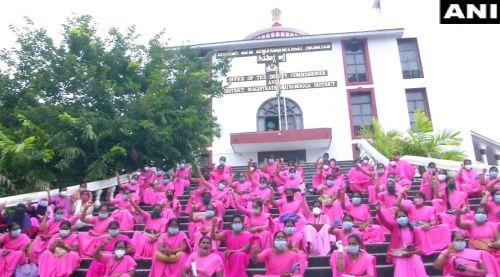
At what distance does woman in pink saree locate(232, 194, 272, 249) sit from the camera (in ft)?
22.1

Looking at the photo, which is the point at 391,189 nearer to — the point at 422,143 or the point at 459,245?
the point at 459,245

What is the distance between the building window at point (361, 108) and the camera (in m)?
21.2

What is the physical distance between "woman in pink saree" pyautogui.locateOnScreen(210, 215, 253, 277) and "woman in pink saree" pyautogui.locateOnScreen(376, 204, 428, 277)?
88.5 inches

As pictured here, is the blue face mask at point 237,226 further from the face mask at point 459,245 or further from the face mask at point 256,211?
the face mask at point 459,245

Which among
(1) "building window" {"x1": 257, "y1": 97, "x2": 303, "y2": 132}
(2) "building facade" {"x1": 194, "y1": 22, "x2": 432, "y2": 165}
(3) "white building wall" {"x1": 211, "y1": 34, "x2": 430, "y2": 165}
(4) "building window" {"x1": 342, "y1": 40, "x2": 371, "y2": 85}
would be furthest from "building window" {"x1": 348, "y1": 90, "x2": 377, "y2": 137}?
(1) "building window" {"x1": 257, "y1": 97, "x2": 303, "y2": 132}

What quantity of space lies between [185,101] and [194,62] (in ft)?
6.77

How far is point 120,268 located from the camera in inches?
234

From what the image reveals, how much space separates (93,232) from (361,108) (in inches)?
683

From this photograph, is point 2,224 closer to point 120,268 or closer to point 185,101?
point 120,268

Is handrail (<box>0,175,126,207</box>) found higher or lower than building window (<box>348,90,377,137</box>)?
lower

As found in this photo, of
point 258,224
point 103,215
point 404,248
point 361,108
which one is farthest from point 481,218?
point 361,108

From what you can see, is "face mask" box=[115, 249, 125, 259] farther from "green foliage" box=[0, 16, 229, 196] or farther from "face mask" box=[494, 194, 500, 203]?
"face mask" box=[494, 194, 500, 203]

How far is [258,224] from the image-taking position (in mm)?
7355

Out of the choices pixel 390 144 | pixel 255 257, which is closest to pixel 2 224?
pixel 255 257
